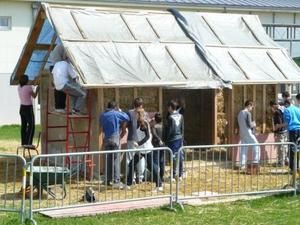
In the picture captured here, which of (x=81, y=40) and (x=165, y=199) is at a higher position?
(x=81, y=40)

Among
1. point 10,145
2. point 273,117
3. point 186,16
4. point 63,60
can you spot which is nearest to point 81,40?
point 63,60

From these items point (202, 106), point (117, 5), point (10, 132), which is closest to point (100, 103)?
point (202, 106)

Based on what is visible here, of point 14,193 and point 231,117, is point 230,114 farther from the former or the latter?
point 14,193

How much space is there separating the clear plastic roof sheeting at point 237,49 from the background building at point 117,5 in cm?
1112

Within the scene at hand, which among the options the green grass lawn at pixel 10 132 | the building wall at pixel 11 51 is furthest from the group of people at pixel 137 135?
the building wall at pixel 11 51

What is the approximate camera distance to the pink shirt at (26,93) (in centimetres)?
1688

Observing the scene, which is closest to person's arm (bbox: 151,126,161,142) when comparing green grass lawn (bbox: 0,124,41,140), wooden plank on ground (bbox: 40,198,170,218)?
wooden plank on ground (bbox: 40,198,170,218)

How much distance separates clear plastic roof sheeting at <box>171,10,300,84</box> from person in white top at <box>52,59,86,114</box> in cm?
354

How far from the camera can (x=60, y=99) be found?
15.6m

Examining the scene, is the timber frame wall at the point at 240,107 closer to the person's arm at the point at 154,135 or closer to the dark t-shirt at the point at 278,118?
the dark t-shirt at the point at 278,118

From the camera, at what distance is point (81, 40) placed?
1516cm

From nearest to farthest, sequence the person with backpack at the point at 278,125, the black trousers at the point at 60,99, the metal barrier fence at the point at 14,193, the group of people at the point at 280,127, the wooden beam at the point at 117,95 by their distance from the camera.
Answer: the metal barrier fence at the point at 14,193
the group of people at the point at 280,127
the wooden beam at the point at 117,95
the black trousers at the point at 60,99
the person with backpack at the point at 278,125

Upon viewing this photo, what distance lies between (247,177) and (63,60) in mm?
4516

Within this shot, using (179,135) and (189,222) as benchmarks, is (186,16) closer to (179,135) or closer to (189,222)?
(179,135)
